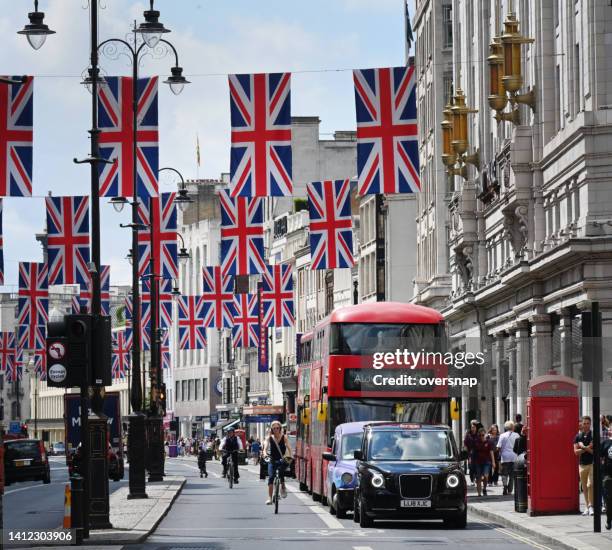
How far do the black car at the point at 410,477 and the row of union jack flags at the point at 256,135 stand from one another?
7.48 m

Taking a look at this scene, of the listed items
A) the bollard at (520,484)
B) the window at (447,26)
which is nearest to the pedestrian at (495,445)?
the bollard at (520,484)

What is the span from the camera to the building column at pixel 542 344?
177ft

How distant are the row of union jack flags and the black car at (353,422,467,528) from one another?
7485mm

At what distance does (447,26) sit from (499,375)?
2039 cm

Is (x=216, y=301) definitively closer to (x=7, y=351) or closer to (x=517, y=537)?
(x=7, y=351)

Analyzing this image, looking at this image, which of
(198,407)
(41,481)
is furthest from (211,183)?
(41,481)

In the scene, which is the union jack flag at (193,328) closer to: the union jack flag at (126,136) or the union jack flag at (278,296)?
the union jack flag at (278,296)

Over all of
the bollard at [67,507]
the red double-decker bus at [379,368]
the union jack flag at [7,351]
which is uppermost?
the union jack flag at [7,351]

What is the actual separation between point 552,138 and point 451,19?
26.0 meters

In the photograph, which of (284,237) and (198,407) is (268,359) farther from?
(198,407)

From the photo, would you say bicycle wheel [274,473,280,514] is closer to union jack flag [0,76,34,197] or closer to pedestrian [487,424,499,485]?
union jack flag [0,76,34,197]

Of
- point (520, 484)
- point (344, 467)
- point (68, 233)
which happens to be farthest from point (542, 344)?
point (344, 467)

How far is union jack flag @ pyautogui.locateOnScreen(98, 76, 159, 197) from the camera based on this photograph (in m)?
36.5

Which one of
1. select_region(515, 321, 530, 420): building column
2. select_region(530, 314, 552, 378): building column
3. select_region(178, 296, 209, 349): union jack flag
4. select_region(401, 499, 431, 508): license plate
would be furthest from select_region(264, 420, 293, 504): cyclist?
select_region(178, 296, 209, 349): union jack flag
